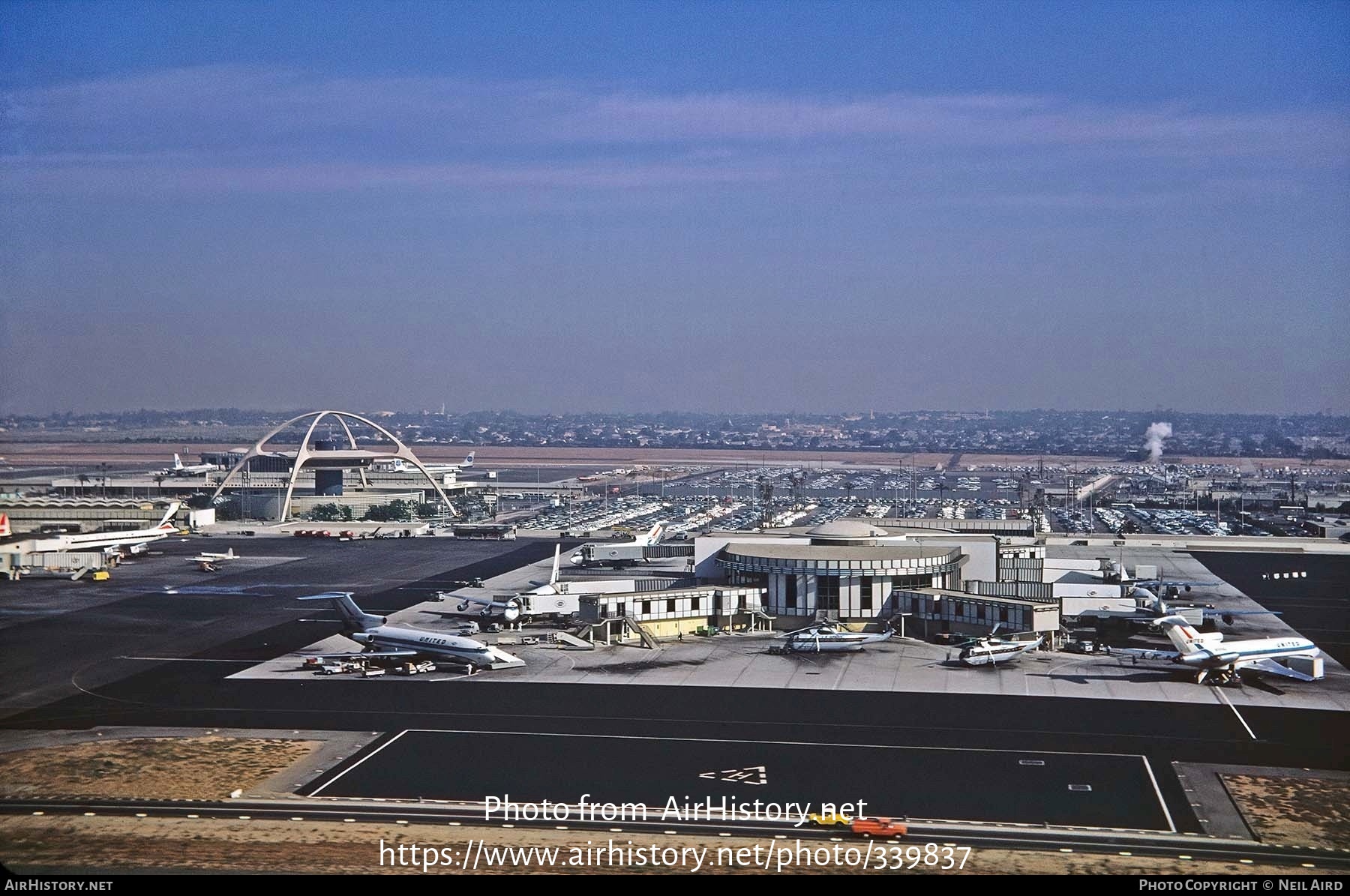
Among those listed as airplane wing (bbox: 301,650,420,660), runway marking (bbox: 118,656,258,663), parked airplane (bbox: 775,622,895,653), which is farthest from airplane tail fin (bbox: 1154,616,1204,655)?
runway marking (bbox: 118,656,258,663)

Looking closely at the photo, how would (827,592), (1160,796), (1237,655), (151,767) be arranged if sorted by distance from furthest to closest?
(827,592) < (1237,655) < (151,767) < (1160,796)

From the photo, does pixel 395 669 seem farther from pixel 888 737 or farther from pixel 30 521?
pixel 30 521

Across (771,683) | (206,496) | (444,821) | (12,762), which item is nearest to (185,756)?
(12,762)

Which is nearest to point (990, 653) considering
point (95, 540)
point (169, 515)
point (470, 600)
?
point (470, 600)

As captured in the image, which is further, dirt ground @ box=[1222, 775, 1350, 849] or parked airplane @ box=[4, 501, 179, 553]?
parked airplane @ box=[4, 501, 179, 553]

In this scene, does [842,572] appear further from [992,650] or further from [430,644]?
[430,644]

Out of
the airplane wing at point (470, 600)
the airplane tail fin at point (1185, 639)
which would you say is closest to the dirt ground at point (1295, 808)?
the airplane tail fin at point (1185, 639)

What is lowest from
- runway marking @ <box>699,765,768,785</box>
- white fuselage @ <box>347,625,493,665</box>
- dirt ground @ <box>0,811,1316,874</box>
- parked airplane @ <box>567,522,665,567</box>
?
parked airplane @ <box>567,522,665,567</box>

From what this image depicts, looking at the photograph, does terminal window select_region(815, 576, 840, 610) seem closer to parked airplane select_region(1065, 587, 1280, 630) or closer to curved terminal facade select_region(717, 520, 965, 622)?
curved terminal facade select_region(717, 520, 965, 622)
